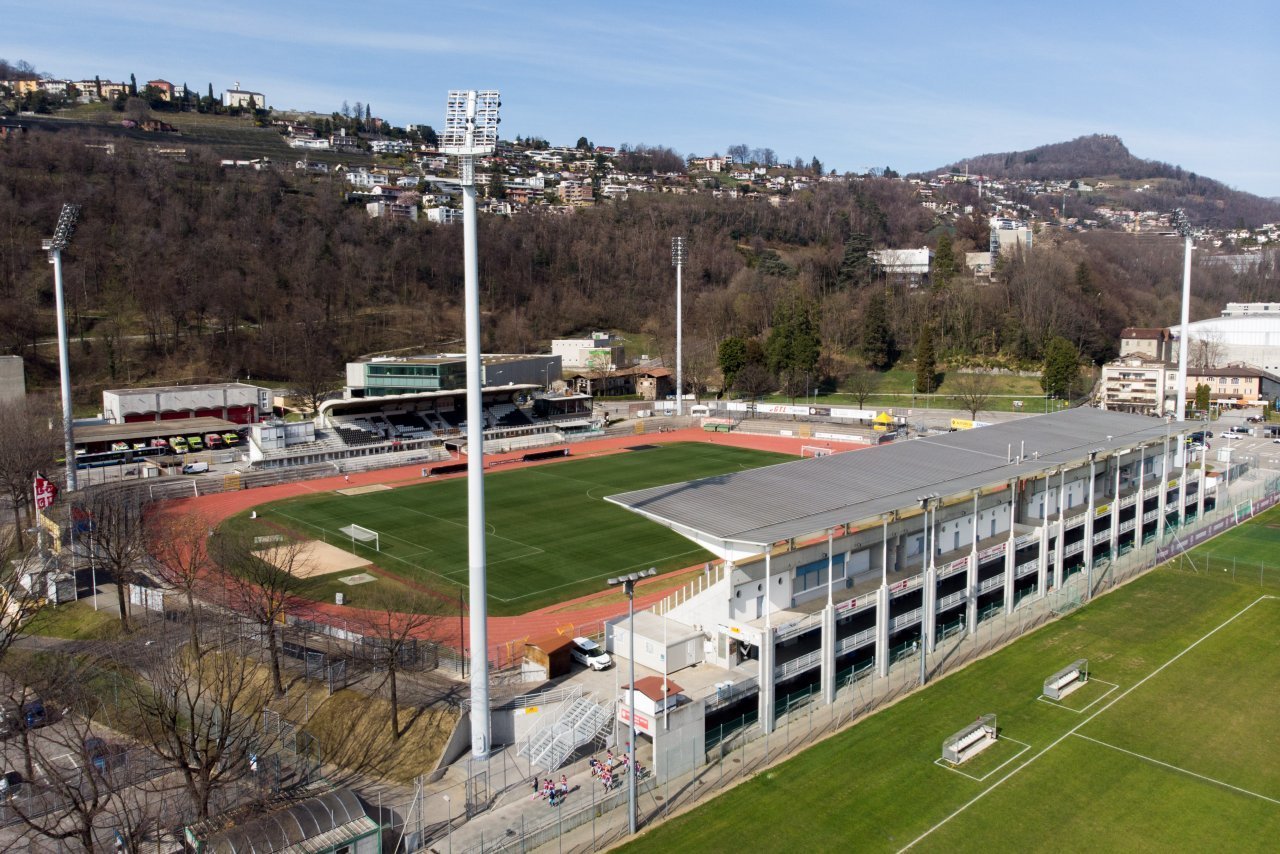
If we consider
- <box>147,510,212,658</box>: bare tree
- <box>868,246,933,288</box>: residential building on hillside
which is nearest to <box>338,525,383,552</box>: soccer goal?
<box>147,510,212,658</box>: bare tree

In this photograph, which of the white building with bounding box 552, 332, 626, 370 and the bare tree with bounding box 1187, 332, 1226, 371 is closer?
the bare tree with bounding box 1187, 332, 1226, 371

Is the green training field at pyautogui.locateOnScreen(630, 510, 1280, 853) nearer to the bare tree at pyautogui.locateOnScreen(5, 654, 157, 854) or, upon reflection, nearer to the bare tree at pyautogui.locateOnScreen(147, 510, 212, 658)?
the bare tree at pyautogui.locateOnScreen(5, 654, 157, 854)

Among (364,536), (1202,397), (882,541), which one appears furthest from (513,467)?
(1202,397)

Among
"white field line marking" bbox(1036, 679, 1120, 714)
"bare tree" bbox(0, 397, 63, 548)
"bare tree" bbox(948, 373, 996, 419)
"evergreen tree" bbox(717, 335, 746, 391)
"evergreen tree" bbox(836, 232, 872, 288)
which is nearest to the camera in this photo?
"white field line marking" bbox(1036, 679, 1120, 714)

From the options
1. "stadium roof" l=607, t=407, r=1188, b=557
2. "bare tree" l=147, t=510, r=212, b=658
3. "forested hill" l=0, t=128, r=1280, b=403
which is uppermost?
"forested hill" l=0, t=128, r=1280, b=403

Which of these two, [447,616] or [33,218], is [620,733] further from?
[33,218]

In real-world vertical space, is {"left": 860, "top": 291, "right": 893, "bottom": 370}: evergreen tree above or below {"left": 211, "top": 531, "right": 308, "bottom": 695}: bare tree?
above

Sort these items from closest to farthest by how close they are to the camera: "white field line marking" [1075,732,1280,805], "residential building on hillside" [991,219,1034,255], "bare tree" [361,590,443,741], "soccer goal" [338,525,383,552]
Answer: "white field line marking" [1075,732,1280,805] < "bare tree" [361,590,443,741] < "soccer goal" [338,525,383,552] < "residential building on hillside" [991,219,1034,255]
